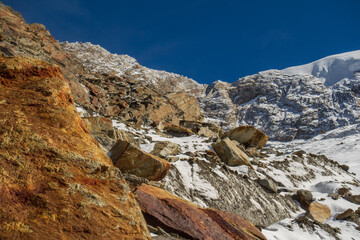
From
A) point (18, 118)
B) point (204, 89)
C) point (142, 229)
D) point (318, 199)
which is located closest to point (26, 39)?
point (18, 118)

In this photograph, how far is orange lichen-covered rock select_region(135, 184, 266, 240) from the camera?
5605 millimetres

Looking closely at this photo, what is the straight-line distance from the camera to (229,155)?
17797mm

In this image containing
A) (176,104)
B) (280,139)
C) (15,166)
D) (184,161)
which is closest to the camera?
(15,166)

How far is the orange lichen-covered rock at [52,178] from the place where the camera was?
9.80 feet

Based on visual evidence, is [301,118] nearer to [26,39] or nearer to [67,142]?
[26,39]

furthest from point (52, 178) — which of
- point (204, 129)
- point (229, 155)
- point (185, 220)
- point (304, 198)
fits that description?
point (204, 129)

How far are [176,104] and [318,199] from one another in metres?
42.1

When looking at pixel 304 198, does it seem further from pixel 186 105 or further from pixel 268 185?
pixel 186 105

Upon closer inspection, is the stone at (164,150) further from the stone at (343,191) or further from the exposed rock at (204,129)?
the exposed rock at (204,129)

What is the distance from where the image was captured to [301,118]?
10669 cm

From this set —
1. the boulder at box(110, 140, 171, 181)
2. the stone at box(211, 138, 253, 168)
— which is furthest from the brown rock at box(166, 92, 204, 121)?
the boulder at box(110, 140, 171, 181)

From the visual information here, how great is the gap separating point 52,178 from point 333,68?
183 meters

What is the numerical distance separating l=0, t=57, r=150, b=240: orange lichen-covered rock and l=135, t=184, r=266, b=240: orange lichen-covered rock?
1.78 metres

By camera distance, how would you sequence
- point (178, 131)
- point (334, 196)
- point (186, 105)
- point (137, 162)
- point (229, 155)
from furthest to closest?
point (186, 105), point (178, 131), point (229, 155), point (334, 196), point (137, 162)
